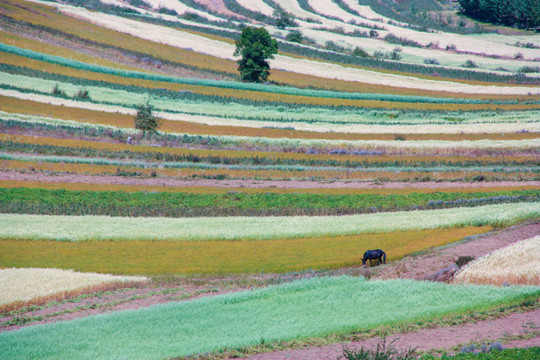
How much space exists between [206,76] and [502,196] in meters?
55.8

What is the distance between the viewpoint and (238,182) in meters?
44.8

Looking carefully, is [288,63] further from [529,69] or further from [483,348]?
[483,348]

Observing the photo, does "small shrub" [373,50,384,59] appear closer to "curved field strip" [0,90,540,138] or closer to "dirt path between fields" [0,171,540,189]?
"curved field strip" [0,90,540,138]

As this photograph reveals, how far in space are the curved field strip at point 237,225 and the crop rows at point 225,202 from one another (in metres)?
2.42

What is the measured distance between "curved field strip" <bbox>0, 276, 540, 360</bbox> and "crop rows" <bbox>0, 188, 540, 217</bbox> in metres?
14.3

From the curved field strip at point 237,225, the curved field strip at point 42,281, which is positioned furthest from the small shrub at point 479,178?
the curved field strip at point 42,281

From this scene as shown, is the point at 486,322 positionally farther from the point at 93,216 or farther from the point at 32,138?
the point at 32,138

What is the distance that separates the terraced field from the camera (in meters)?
20.1

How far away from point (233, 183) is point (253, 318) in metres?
25.1

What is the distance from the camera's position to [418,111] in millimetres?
73500

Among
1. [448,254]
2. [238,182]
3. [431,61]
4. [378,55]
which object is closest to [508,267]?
[448,254]

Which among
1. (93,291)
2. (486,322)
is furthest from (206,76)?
(486,322)

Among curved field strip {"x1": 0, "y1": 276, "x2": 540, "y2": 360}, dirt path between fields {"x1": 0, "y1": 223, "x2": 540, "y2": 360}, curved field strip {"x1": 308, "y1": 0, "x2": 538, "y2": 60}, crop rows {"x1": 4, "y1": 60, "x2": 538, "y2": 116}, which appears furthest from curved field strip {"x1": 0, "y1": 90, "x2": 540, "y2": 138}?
curved field strip {"x1": 308, "y1": 0, "x2": 538, "y2": 60}

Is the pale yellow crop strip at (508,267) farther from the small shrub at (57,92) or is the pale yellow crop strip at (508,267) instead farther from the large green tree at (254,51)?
the large green tree at (254,51)
